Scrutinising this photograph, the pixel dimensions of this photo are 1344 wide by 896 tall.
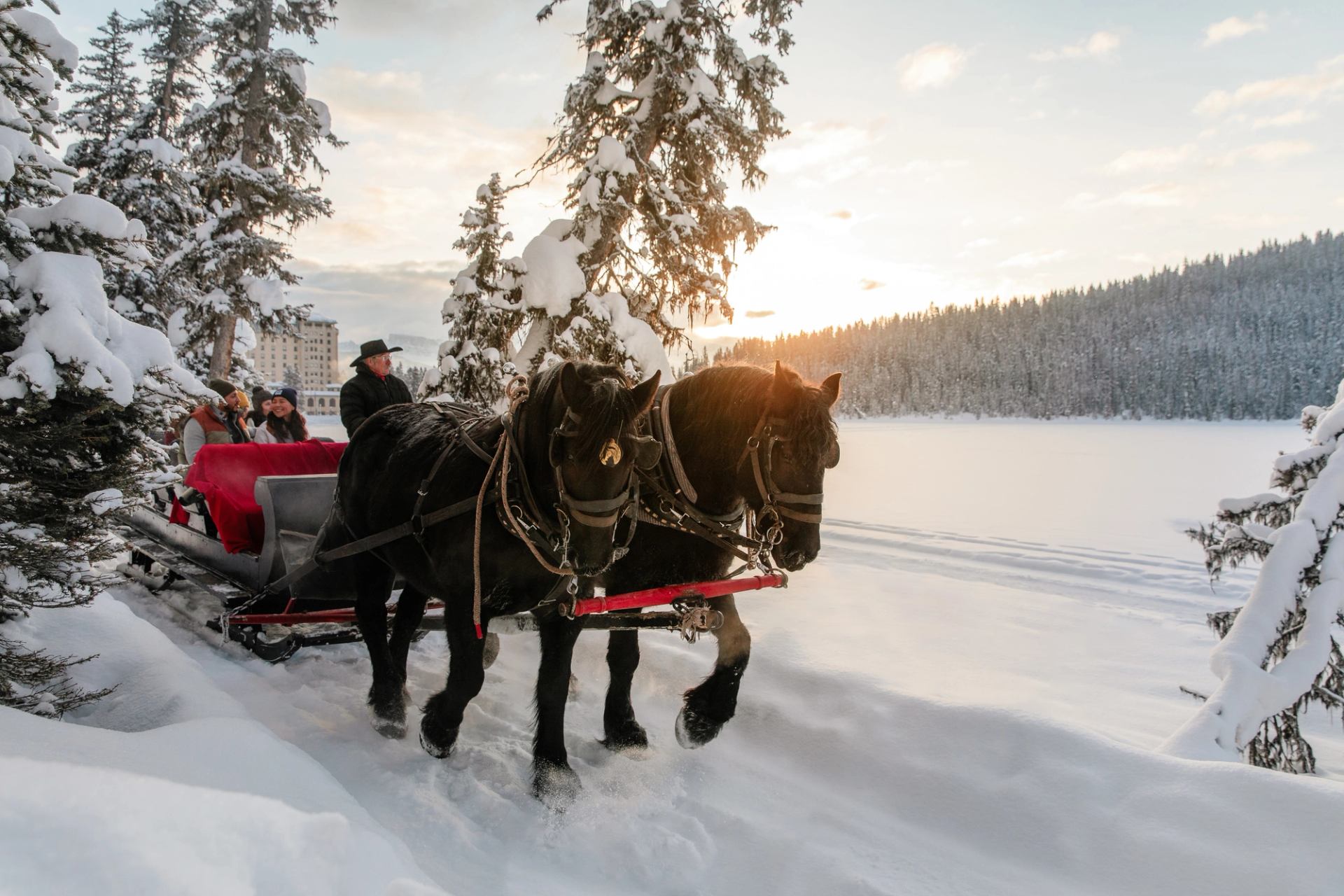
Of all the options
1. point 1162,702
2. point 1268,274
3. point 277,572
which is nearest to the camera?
point 1162,702

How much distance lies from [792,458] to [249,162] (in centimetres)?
1698

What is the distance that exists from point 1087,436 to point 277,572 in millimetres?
51591

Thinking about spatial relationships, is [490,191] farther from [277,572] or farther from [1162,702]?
[1162,702]

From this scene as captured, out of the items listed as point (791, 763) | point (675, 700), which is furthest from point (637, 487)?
point (675, 700)

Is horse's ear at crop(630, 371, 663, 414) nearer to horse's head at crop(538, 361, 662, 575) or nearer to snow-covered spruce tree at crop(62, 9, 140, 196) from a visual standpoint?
horse's head at crop(538, 361, 662, 575)

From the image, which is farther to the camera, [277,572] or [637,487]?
[277,572]

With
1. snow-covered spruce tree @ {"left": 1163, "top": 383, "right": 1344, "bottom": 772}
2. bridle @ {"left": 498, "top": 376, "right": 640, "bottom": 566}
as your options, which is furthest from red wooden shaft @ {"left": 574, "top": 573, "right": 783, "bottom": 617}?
snow-covered spruce tree @ {"left": 1163, "top": 383, "right": 1344, "bottom": 772}

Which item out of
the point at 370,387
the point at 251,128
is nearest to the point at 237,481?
the point at 370,387

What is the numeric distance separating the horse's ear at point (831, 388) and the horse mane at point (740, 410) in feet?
0.13

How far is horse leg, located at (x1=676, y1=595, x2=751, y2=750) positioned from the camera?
11.8 feet


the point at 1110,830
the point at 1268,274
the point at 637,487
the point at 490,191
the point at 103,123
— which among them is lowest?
the point at 1110,830

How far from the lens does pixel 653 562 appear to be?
360 centimetres

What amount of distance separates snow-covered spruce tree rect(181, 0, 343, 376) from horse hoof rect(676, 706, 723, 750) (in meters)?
15.2

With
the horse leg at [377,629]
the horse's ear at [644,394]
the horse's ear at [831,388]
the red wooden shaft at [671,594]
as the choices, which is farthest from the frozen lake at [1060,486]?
the horse leg at [377,629]
